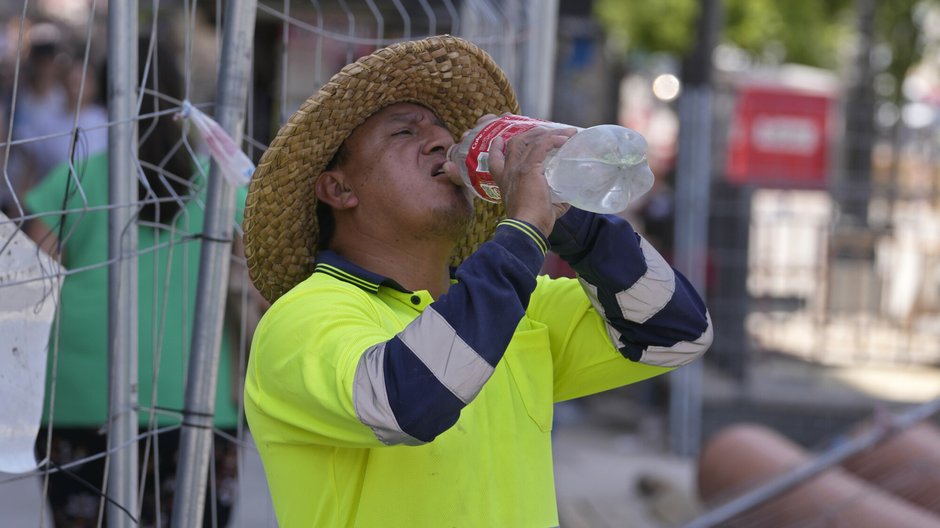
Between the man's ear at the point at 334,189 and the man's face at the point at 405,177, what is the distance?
0.01 m

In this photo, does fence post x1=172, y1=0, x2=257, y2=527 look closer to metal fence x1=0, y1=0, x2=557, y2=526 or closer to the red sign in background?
metal fence x1=0, y1=0, x2=557, y2=526

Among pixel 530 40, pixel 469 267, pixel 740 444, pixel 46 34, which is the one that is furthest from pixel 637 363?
pixel 46 34

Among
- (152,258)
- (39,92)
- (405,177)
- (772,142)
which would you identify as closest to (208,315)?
(405,177)

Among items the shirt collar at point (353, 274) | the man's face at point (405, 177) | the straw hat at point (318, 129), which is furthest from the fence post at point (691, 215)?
the shirt collar at point (353, 274)

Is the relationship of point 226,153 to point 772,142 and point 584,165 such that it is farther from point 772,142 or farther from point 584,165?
point 772,142

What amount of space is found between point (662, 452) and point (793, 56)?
16.5 metres

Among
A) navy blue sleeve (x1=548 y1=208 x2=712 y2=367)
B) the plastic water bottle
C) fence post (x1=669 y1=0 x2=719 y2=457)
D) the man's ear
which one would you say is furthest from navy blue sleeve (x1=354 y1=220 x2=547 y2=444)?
fence post (x1=669 y1=0 x2=719 y2=457)

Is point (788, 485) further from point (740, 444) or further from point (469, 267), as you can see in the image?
point (469, 267)

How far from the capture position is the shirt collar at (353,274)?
2.25 m

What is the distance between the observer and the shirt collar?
2.25 m

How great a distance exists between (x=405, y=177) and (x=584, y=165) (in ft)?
1.12

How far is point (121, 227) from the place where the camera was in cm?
261

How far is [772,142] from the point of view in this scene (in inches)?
342

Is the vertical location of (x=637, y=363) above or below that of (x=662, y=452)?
above
